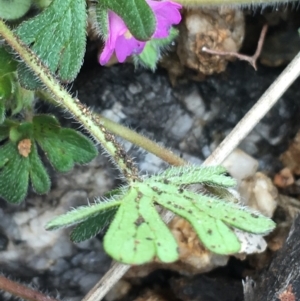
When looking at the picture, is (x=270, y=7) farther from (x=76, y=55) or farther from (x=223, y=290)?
(x=223, y=290)

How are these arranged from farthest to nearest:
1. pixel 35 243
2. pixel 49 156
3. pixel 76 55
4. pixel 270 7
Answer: pixel 270 7, pixel 35 243, pixel 49 156, pixel 76 55

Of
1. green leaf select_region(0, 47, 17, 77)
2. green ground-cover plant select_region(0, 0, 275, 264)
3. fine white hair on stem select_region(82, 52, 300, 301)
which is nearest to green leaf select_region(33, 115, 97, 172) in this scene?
green ground-cover plant select_region(0, 0, 275, 264)

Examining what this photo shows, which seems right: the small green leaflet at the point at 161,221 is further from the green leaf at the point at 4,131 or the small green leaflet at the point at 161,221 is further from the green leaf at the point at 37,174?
the green leaf at the point at 4,131

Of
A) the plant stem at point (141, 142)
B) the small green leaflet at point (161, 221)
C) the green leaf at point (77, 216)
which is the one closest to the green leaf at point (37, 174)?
the plant stem at point (141, 142)

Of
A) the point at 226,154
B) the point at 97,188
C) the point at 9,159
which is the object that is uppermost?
the point at 226,154

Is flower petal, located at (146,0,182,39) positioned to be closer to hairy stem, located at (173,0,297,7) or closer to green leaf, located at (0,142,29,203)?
hairy stem, located at (173,0,297,7)

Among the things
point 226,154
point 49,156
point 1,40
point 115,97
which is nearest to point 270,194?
point 226,154

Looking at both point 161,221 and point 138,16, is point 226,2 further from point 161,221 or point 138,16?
point 161,221
